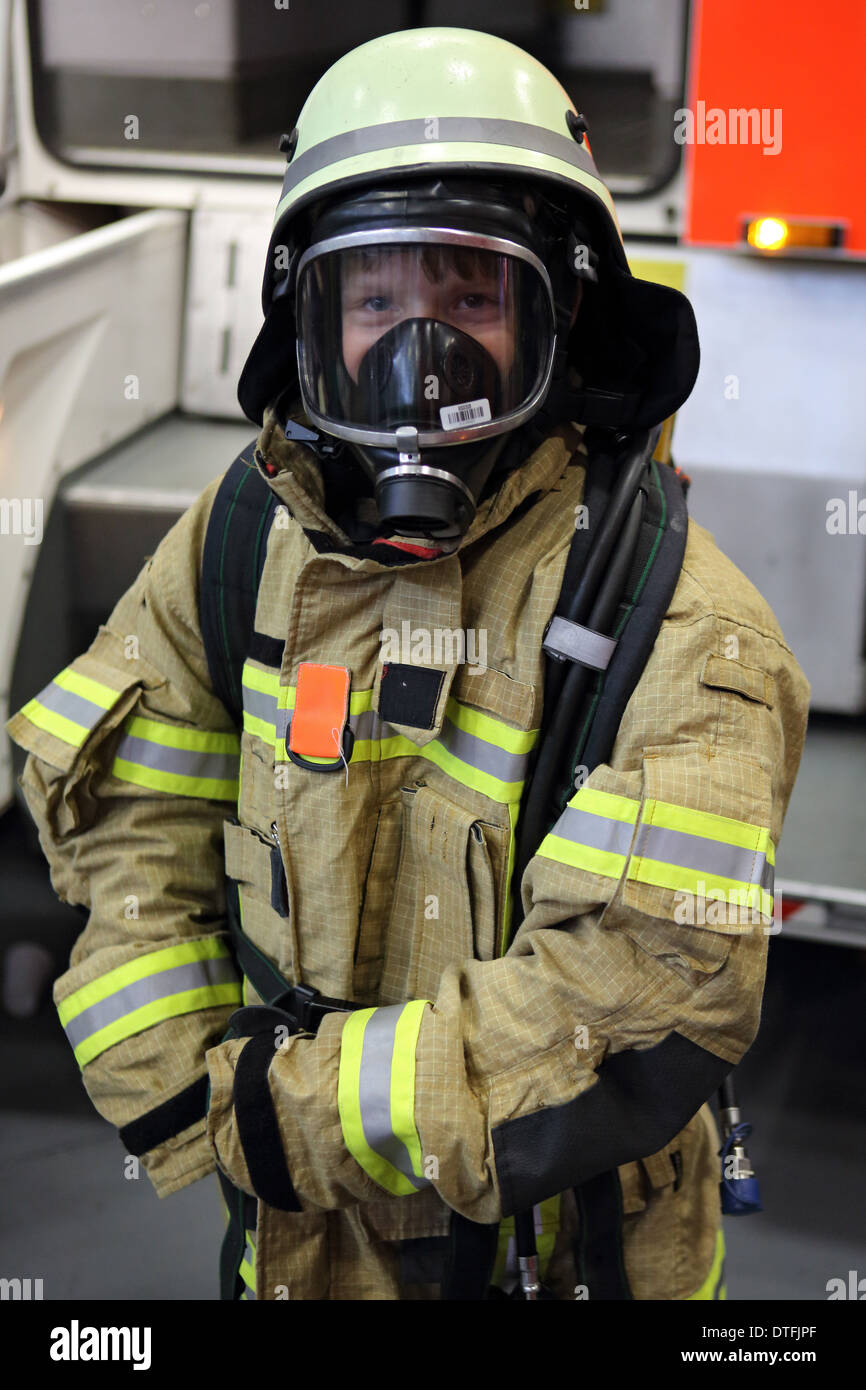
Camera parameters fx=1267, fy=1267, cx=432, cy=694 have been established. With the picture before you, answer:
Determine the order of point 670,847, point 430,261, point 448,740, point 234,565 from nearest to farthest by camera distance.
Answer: point 670,847
point 430,261
point 448,740
point 234,565

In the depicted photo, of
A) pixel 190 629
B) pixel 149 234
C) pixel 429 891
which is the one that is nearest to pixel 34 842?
pixel 149 234

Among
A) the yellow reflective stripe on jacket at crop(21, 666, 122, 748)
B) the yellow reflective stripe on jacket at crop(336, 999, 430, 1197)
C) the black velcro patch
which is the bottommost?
the yellow reflective stripe on jacket at crop(336, 999, 430, 1197)

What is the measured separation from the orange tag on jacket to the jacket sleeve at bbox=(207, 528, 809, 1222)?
0.93 ft

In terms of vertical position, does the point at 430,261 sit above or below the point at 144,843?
above

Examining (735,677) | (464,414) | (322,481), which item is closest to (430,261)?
(464,414)

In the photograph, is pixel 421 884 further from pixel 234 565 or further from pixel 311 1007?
pixel 234 565

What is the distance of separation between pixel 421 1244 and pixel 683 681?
83 centimetres

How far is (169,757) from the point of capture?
1.72 meters

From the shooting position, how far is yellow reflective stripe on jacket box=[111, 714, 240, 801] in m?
1.70

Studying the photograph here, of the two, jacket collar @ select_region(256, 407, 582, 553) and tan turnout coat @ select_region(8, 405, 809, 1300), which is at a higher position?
jacket collar @ select_region(256, 407, 582, 553)

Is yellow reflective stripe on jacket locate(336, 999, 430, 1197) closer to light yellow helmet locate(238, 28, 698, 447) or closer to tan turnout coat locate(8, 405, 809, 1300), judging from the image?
tan turnout coat locate(8, 405, 809, 1300)

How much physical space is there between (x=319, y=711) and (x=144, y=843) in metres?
0.39

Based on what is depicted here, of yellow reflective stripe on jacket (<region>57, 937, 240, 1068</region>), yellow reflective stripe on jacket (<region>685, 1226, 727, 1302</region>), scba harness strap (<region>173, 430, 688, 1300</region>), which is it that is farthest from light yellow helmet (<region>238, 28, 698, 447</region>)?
yellow reflective stripe on jacket (<region>685, 1226, 727, 1302</region>)

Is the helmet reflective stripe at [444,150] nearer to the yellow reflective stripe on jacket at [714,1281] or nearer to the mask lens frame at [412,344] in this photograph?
the mask lens frame at [412,344]
